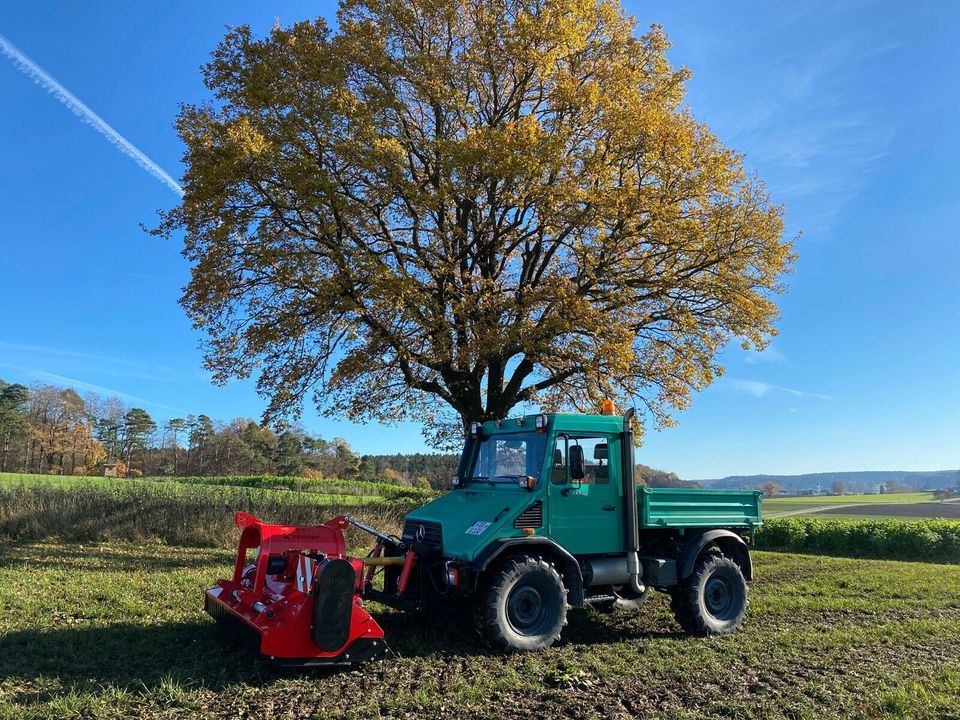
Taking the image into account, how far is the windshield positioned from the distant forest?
4502 centimetres

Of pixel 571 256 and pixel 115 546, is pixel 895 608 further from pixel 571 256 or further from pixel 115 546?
pixel 115 546

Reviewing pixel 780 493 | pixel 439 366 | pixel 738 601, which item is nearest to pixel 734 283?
pixel 439 366

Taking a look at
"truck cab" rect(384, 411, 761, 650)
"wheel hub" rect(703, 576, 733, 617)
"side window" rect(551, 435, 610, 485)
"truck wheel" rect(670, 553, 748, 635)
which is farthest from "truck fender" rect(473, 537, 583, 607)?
"wheel hub" rect(703, 576, 733, 617)

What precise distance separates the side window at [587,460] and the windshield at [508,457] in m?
0.20

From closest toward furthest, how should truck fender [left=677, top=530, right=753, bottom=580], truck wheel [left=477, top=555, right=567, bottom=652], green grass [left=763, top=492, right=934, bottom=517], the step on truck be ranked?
the step on truck
truck wheel [left=477, top=555, right=567, bottom=652]
truck fender [left=677, top=530, right=753, bottom=580]
green grass [left=763, top=492, right=934, bottom=517]

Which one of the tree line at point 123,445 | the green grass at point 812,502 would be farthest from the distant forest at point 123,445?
the green grass at point 812,502

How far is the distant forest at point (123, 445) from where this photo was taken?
187 feet

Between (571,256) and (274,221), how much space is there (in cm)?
729

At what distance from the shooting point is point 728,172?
1579 centimetres

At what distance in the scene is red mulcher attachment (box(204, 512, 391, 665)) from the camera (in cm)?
554

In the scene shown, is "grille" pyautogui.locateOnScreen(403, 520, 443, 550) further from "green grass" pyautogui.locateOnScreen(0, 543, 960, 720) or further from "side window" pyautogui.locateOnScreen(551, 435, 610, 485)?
"side window" pyautogui.locateOnScreen(551, 435, 610, 485)

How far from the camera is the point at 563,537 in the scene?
7.32 metres

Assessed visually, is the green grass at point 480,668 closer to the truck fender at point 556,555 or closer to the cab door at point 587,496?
the truck fender at point 556,555

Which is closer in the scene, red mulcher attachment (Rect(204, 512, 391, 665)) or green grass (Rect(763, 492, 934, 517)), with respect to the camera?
red mulcher attachment (Rect(204, 512, 391, 665))
